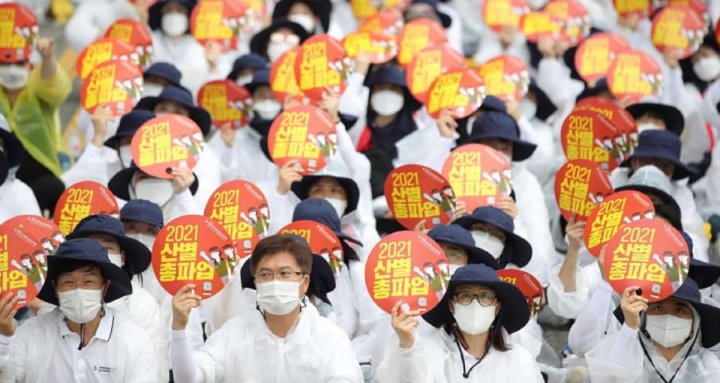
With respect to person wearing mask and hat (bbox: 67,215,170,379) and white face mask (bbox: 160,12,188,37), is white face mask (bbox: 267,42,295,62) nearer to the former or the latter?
white face mask (bbox: 160,12,188,37)

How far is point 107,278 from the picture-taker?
779 cm

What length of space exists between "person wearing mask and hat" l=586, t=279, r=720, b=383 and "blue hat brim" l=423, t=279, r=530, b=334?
59 cm

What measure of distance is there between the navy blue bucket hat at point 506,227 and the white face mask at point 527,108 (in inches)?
135

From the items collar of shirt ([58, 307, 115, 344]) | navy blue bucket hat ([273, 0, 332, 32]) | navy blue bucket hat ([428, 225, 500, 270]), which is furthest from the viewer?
navy blue bucket hat ([273, 0, 332, 32])

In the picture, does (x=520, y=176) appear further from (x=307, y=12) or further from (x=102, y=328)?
(x=102, y=328)

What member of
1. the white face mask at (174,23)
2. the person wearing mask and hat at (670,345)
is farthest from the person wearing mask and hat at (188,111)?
the person wearing mask and hat at (670,345)

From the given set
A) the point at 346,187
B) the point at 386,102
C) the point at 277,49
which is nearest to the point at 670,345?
the point at 346,187

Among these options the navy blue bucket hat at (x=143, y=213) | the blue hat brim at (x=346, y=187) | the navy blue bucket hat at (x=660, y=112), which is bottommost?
the navy blue bucket hat at (x=143, y=213)

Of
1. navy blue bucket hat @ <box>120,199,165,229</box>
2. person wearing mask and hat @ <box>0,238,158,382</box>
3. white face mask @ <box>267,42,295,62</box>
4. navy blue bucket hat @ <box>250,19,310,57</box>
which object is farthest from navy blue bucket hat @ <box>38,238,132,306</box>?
navy blue bucket hat @ <box>250,19,310,57</box>

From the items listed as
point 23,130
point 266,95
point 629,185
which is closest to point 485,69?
point 266,95

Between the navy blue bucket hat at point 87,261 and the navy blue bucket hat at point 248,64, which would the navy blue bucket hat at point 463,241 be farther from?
the navy blue bucket hat at point 248,64

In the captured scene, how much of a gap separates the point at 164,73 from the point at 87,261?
414 cm

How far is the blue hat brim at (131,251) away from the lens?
826 centimetres

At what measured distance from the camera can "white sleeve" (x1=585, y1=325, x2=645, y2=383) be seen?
8.02 m
